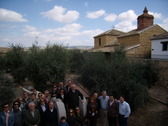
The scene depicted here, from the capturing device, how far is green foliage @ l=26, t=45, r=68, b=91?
12.3m

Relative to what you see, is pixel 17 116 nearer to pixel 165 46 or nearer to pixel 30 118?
pixel 30 118

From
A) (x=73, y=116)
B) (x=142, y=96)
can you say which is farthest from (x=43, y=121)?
(x=142, y=96)

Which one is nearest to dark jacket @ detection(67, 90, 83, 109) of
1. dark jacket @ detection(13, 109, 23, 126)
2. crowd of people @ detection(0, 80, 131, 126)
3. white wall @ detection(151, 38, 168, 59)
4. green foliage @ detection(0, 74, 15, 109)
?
crowd of people @ detection(0, 80, 131, 126)

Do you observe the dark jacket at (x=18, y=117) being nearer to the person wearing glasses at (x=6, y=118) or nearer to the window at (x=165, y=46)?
the person wearing glasses at (x=6, y=118)

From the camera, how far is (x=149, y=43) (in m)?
22.4

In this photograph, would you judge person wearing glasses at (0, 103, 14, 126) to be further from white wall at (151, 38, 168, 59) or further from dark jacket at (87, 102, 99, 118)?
white wall at (151, 38, 168, 59)

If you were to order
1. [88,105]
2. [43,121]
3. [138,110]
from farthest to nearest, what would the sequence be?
[138,110] → [88,105] → [43,121]

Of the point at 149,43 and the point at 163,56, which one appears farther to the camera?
the point at 149,43

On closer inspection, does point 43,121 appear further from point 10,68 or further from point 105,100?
point 10,68

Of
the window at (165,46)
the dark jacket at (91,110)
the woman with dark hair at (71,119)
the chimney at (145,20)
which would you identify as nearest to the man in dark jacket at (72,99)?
the dark jacket at (91,110)

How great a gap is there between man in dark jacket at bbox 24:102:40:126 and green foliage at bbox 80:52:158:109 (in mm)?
5589

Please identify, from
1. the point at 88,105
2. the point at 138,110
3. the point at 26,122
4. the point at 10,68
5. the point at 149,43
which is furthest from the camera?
the point at 149,43

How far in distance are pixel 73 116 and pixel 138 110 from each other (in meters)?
6.30

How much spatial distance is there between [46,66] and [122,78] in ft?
21.4
